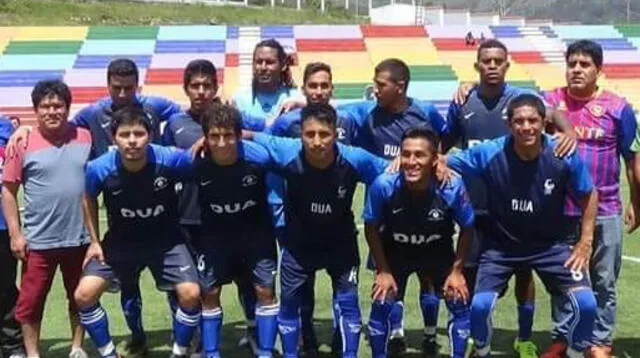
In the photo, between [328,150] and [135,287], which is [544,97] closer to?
[328,150]

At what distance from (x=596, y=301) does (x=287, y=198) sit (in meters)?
1.99

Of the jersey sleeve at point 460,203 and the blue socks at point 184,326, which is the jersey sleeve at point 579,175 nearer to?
the jersey sleeve at point 460,203

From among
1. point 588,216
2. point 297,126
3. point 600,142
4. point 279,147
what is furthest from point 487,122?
point 279,147

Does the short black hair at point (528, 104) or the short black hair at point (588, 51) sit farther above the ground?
the short black hair at point (588, 51)

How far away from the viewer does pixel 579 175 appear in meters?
5.34

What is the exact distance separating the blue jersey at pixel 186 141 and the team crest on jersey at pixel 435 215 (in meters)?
1.51

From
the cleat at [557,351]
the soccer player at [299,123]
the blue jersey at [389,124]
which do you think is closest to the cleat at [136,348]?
the soccer player at [299,123]

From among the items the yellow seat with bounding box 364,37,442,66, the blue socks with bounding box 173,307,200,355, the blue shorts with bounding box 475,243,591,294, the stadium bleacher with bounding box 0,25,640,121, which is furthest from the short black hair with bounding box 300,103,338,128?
the yellow seat with bounding box 364,37,442,66

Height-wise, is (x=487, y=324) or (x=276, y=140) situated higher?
(x=276, y=140)

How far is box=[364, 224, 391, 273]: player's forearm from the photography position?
18.4ft

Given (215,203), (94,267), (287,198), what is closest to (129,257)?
(94,267)

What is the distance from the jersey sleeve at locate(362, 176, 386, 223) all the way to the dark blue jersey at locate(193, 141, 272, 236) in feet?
2.17

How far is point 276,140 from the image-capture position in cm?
579

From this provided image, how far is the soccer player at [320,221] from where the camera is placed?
221 inches
